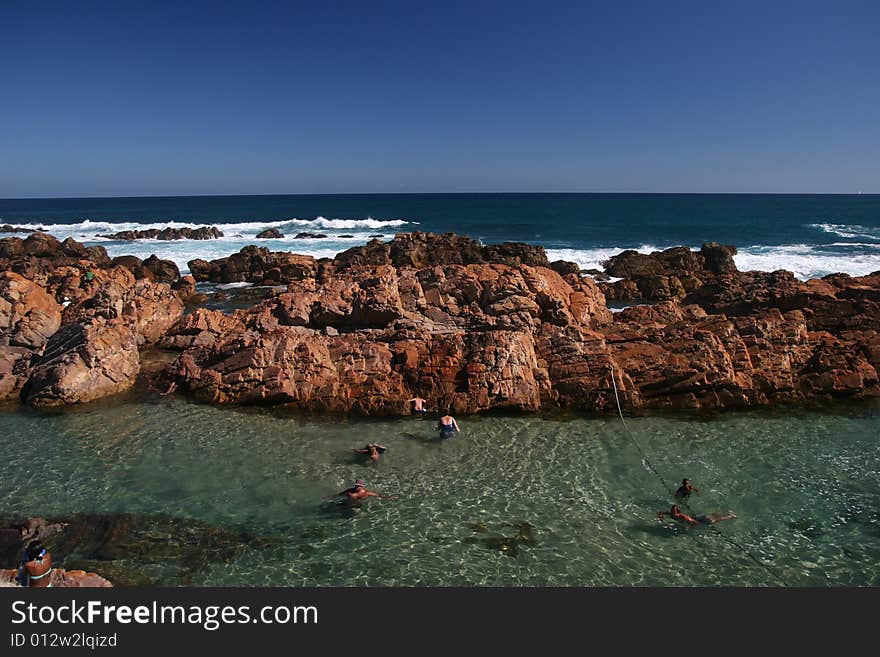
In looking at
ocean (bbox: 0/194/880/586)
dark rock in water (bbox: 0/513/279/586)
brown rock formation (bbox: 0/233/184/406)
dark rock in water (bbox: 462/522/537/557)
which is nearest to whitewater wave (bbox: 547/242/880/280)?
ocean (bbox: 0/194/880/586)

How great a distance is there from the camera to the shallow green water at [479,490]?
8.55 m

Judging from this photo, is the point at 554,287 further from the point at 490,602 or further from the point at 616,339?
the point at 490,602

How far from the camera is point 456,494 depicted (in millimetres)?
10547

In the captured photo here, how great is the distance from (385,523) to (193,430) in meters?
6.55

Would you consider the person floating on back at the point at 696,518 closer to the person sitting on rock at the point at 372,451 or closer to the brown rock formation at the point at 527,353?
the brown rock formation at the point at 527,353

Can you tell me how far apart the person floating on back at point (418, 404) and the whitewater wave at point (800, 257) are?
3040 cm

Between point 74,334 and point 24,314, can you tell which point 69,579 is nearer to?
point 74,334

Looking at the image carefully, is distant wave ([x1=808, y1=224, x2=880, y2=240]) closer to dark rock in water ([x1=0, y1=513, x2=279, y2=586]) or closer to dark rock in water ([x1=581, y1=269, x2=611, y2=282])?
dark rock in water ([x1=581, y1=269, x2=611, y2=282])

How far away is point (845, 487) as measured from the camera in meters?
10.6

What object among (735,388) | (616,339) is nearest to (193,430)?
(616,339)

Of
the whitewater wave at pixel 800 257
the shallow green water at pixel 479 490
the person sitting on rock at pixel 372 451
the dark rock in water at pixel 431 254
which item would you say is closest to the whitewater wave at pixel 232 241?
the dark rock in water at pixel 431 254

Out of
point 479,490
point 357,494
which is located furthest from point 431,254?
point 357,494

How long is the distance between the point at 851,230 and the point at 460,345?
269 feet

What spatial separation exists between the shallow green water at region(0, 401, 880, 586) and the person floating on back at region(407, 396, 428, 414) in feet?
1.20
